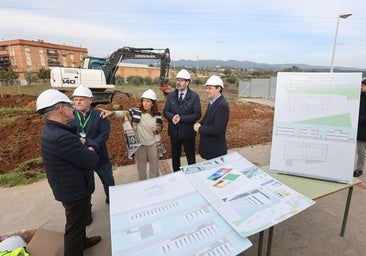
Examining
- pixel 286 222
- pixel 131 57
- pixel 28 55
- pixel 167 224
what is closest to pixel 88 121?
pixel 167 224

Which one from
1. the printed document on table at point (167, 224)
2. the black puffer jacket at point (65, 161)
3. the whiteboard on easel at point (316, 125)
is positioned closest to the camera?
the printed document on table at point (167, 224)

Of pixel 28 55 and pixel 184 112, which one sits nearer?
pixel 184 112

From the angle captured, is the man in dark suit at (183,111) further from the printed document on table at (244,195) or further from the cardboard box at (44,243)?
the cardboard box at (44,243)

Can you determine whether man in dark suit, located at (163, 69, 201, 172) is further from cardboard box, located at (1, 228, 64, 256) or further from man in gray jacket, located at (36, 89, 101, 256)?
cardboard box, located at (1, 228, 64, 256)

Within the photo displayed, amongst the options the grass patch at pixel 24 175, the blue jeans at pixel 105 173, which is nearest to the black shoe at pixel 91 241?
the blue jeans at pixel 105 173

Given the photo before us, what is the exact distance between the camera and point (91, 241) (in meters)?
2.68

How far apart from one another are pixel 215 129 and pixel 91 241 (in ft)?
6.49

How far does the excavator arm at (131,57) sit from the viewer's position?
11414 millimetres

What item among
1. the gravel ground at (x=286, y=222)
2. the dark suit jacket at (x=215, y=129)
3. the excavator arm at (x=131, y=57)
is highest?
the excavator arm at (x=131, y=57)

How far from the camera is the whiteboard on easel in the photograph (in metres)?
2.41

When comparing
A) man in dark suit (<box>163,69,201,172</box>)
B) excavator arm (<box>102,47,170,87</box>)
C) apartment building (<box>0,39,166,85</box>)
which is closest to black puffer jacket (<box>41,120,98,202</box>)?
man in dark suit (<box>163,69,201,172</box>)

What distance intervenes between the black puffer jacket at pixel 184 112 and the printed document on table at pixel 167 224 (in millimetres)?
1418

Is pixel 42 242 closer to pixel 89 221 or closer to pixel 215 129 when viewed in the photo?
pixel 89 221

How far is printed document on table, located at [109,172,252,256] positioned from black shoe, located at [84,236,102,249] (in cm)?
100
